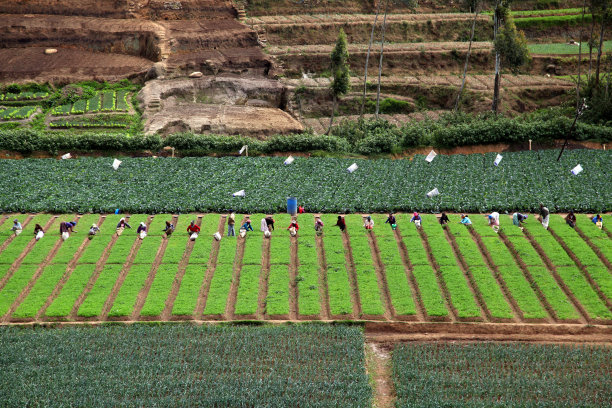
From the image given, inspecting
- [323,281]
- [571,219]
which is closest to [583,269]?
[571,219]

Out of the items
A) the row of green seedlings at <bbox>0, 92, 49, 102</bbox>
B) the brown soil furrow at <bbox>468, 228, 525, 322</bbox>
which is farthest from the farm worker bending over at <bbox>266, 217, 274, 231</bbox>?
the row of green seedlings at <bbox>0, 92, 49, 102</bbox>

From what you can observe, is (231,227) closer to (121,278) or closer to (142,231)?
(142,231)

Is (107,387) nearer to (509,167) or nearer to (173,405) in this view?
(173,405)

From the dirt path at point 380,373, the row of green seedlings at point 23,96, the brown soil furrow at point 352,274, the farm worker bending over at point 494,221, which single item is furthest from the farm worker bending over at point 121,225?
the row of green seedlings at point 23,96

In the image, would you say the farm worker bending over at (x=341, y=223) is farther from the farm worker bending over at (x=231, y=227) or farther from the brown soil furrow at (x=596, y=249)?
the brown soil furrow at (x=596, y=249)

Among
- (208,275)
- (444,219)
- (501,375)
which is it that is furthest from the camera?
(444,219)

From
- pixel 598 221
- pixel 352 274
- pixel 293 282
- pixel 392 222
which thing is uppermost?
pixel 598 221
